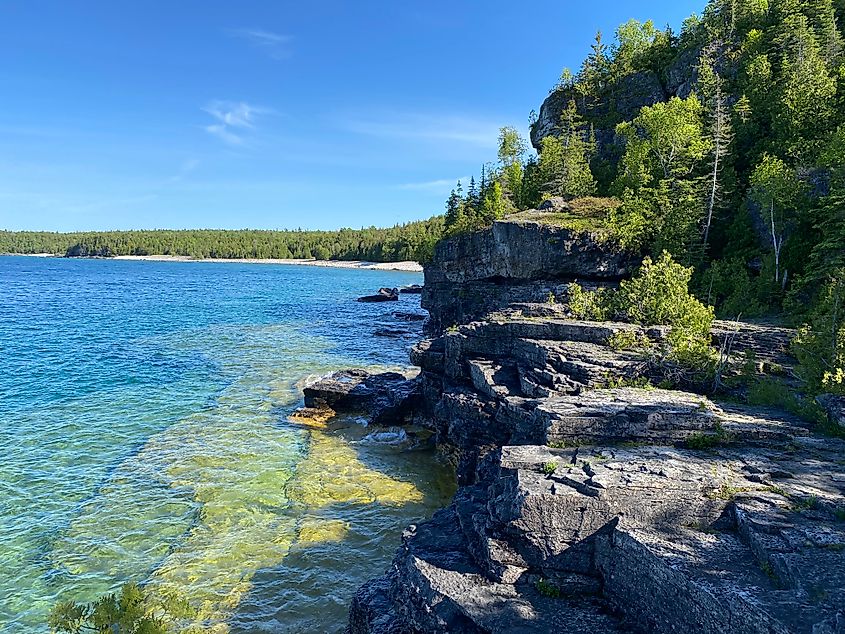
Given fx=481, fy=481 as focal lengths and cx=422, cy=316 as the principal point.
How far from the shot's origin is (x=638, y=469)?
10.8 m

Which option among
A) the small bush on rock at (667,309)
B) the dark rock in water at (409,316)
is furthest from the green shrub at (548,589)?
the dark rock in water at (409,316)

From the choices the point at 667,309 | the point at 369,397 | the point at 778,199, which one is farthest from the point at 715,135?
the point at 369,397

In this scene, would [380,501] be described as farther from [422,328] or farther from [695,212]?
[422,328]

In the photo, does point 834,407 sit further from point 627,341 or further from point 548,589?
point 548,589

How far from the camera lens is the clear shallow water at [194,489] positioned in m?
14.2

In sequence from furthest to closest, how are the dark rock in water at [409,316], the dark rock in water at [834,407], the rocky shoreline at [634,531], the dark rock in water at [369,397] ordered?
the dark rock in water at [409,316], the dark rock in water at [369,397], the dark rock in water at [834,407], the rocky shoreline at [634,531]

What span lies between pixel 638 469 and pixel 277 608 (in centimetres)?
1041

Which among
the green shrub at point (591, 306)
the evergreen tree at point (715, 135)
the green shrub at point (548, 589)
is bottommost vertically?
the green shrub at point (548, 589)

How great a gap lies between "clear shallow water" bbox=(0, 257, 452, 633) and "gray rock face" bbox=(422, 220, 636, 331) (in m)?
11.4

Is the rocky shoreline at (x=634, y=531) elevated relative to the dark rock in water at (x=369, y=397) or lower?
elevated

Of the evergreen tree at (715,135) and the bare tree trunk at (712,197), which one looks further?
the evergreen tree at (715,135)

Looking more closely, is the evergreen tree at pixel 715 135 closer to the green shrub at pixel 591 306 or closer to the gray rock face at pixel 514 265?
the gray rock face at pixel 514 265

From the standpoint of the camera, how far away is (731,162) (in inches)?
1581

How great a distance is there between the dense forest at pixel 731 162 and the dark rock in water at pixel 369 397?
732 inches
